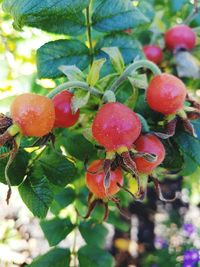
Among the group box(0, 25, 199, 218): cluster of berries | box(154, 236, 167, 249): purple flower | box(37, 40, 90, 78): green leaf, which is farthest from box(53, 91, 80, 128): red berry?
box(154, 236, 167, 249): purple flower

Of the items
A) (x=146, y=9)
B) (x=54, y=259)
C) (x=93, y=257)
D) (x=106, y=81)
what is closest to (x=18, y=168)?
(x=106, y=81)

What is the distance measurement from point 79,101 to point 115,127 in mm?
130

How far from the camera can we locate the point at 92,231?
2.01 metres

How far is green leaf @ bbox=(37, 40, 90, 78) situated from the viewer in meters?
1.37

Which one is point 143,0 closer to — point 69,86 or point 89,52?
point 89,52

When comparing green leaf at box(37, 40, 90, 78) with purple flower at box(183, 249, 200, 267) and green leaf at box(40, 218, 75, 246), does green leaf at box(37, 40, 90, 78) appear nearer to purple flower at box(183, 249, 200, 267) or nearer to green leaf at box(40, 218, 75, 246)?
green leaf at box(40, 218, 75, 246)

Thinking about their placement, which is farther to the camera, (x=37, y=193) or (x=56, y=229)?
(x=56, y=229)

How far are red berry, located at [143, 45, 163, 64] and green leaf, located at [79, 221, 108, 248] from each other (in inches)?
26.7

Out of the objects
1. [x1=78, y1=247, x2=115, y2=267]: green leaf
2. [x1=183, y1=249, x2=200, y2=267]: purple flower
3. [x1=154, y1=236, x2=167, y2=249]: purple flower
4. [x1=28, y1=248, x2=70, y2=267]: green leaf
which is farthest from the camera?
[x1=154, y1=236, x2=167, y2=249]: purple flower

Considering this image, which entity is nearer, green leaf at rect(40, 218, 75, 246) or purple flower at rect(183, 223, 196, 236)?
green leaf at rect(40, 218, 75, 246)

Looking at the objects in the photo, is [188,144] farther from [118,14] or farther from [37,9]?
[37,9]

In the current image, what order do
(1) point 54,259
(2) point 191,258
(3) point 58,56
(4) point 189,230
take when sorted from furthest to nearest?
(4) point 189,230
(2) point 191,258
(1) point 54,259
(3) point 58,56

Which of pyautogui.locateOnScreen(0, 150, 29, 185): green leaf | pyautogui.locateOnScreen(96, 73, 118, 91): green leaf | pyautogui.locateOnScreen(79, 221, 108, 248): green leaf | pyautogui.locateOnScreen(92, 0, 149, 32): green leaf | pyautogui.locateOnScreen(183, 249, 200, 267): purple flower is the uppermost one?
pyautogui.locateOnScreen(92, 0, 149, 32): green leaf

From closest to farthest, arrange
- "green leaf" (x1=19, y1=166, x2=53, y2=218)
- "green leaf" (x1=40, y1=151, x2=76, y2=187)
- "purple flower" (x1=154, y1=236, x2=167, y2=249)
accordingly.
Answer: "green leaf" (x1=19, y1=166, x2=53, y2=218), "green leaf" (x1=40, y1=151, x2=76, y2=187), "purple flower" (x1=154, y1=236, x2=167, y2=249)
